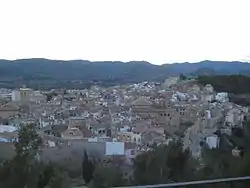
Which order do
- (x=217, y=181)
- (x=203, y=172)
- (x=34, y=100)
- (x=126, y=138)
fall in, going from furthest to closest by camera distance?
1. (x=34, y=100)
2. (x=126, y=138)
3. (x=203, y=172)
4. (x=217, y=181)

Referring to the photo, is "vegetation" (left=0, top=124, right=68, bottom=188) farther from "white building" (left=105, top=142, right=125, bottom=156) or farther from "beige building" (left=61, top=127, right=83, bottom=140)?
"beige building" (left=61, top=127, right=83, bottom=140)

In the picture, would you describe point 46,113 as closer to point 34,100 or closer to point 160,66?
point 34,100

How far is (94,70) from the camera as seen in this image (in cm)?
3581

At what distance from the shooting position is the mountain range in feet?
105

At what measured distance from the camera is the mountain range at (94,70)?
3200 cm

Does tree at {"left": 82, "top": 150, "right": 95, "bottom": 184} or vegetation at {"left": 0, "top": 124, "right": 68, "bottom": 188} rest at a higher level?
vegetation at {"left": 0, "top": 124, "right": 68, "bottom": 188}

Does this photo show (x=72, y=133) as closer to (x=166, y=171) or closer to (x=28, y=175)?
(x=166, y=171)

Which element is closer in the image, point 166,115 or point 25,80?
point 166,115

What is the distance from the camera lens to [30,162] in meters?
5.95

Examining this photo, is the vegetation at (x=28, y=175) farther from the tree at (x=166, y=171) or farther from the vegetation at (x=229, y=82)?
the vegetation at (x=229, y=82)

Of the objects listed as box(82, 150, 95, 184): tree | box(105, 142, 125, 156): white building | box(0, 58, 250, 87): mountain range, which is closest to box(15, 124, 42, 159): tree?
box(82, 150, 95, 184): tree

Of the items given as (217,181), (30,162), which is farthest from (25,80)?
(217,181)

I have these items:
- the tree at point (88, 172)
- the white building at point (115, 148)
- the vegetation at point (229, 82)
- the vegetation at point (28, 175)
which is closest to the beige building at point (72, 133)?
the white building at point (115, 148)

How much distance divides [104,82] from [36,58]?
719 cm
